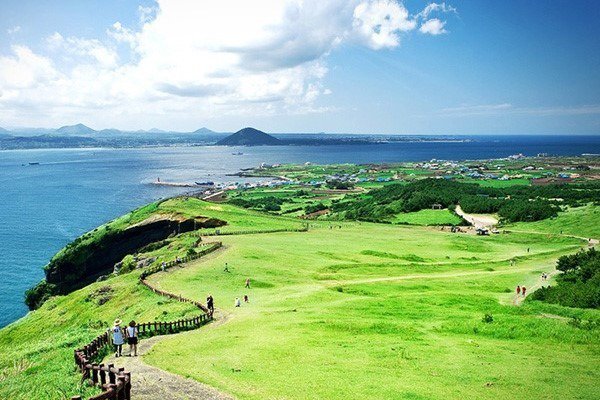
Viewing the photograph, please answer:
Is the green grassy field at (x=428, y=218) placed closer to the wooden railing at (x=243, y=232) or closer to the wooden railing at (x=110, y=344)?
the wooden railing at (x=243, y=232)

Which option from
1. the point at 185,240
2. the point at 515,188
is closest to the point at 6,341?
the point at 185,240

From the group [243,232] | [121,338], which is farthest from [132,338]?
[243,232]

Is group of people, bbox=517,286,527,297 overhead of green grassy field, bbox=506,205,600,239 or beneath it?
overhead

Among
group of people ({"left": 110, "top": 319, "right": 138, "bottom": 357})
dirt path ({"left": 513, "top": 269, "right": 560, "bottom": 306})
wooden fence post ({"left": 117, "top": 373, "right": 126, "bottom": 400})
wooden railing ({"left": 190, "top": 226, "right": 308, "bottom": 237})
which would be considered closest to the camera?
wooden fence post ({"left": 117, "top": 373, "right": 126, "bottom": 400})

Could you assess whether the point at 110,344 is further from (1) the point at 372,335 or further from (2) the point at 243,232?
(2) the point at 243,232

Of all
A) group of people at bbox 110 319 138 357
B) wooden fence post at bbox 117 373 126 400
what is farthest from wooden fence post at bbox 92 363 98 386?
group of people at bbox 110 319 138 357

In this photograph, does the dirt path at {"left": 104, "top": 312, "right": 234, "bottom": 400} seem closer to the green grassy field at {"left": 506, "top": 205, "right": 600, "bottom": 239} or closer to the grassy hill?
the grassy hill
